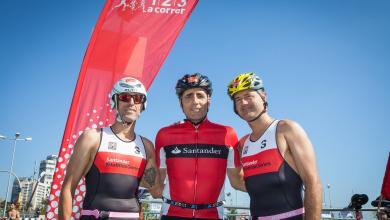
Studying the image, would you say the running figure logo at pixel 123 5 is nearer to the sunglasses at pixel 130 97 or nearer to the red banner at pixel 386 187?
the sunglasses at pixel 130 97

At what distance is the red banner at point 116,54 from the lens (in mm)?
6957

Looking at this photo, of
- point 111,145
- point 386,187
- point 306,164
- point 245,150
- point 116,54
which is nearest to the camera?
point 306,164

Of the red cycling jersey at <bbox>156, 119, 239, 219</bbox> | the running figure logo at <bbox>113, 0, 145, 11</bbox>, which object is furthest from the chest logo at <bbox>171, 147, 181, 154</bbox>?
the running figure logo at <bbox>113, 0, 145, 11</bbox>

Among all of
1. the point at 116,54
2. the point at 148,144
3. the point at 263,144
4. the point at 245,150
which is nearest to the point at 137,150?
the point at 148,144

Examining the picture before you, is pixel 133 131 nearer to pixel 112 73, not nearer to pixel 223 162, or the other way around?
pixel 223 162

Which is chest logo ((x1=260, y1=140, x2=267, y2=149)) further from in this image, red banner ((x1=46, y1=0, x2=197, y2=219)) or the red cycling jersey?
red banner ((x1=46, y1=0, x2=197, y2=219))

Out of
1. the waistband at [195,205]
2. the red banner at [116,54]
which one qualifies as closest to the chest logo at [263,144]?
the waistband at [195,205]

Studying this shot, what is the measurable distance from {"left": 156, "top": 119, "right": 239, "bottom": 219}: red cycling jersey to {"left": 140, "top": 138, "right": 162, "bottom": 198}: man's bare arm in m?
0.18

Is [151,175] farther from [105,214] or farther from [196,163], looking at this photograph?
[105,214]

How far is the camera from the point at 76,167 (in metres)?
4.75

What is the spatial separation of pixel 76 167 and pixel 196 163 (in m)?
2.03


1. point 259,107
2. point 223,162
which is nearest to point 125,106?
point 223,162

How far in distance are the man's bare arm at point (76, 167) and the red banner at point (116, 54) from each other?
1711 millimetres

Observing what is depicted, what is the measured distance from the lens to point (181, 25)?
8.45 m
